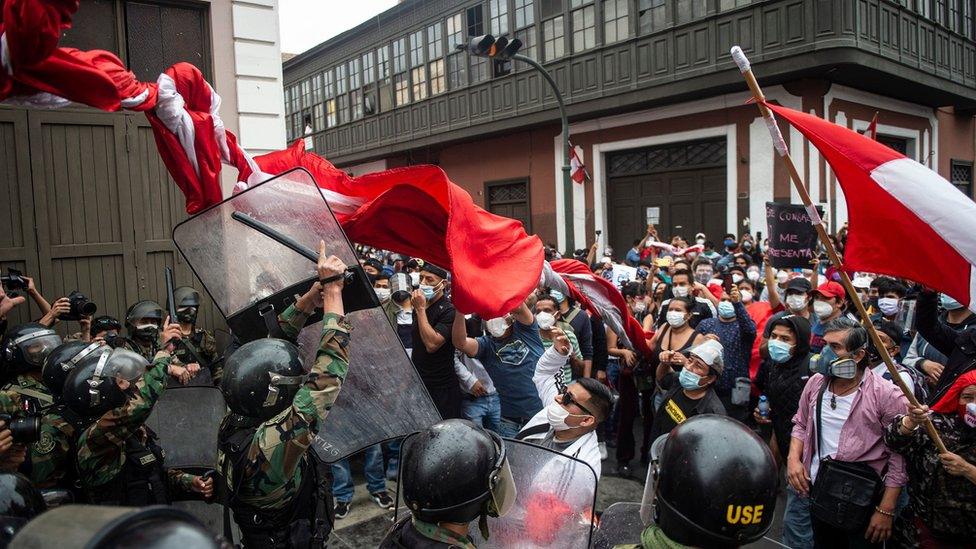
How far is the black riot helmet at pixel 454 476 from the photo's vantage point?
216cm

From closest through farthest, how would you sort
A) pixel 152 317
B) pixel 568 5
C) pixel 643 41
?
pixel 152 317 → pixel 643 41 → pixel 568 5

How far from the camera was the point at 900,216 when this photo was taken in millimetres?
3385

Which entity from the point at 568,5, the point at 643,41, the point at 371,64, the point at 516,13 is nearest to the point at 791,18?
the point at 643,41

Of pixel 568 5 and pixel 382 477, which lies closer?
pixel 382 477

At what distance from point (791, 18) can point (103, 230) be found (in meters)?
12.4

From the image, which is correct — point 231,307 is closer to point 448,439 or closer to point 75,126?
point 448,439

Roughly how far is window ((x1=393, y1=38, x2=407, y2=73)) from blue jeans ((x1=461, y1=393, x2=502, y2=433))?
18.3 m

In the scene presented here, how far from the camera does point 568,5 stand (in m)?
17.0

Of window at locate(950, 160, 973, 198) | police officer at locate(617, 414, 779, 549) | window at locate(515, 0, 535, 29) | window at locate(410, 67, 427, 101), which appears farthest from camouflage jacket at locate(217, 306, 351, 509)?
window at locate(950, 160, 973, 198)

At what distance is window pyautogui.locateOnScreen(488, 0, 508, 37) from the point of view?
18.8 metres

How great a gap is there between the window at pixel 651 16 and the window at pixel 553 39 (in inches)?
93.8

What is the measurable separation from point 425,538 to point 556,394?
2.61 m

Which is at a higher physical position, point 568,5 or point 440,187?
point 568,5

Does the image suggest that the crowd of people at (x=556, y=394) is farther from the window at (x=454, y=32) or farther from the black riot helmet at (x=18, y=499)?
the window at (x=454, y=32)
